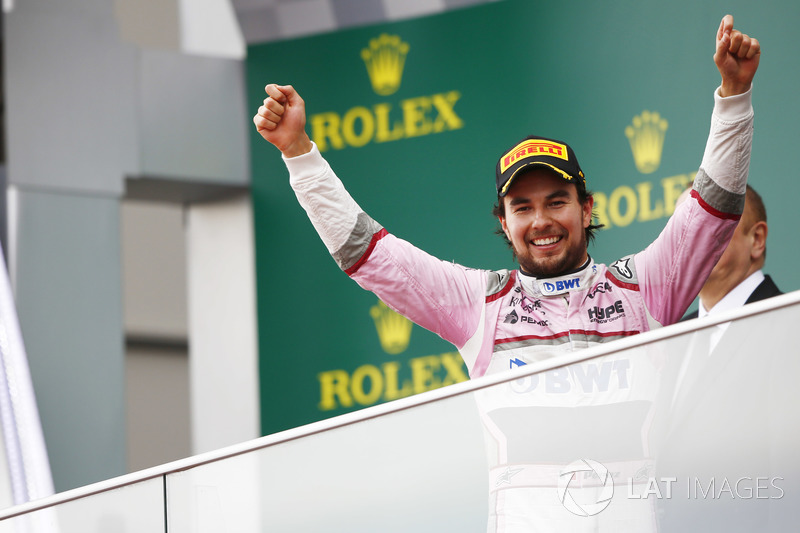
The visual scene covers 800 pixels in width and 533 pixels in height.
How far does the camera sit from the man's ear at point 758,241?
3623mm

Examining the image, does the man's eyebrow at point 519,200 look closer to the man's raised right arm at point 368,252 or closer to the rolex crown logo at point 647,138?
the man's raised right arm at point 368,252

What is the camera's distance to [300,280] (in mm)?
6453

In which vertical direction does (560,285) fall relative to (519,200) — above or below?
below

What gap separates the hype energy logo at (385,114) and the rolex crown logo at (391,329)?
0.82 m

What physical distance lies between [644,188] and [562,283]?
315 centimetres

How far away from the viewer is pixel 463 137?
620cm

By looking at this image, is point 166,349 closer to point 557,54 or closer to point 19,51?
point 19,51

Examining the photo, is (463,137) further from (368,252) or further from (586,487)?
(586,487)

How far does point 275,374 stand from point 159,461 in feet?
15.7

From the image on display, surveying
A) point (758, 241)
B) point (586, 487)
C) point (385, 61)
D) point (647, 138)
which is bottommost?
point (586, 487)

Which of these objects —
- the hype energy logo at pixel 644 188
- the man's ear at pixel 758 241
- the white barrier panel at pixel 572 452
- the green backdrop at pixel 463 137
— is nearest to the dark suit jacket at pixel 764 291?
the man's ear at pixel 758 241

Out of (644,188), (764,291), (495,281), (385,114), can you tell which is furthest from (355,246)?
(385,114)

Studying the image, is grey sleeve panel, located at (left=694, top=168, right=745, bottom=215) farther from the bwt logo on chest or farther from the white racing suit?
the bwt logo on chest

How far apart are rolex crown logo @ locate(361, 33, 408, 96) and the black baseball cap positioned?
11.9 ft
